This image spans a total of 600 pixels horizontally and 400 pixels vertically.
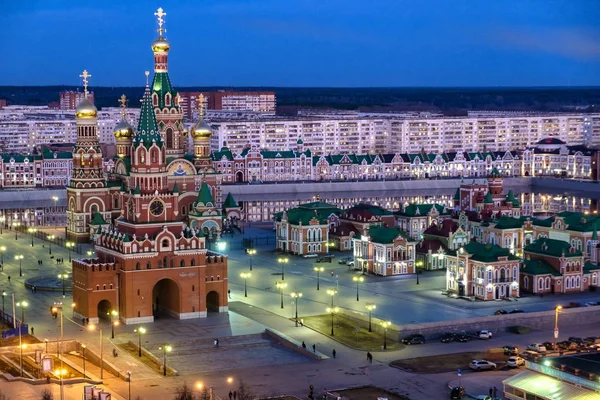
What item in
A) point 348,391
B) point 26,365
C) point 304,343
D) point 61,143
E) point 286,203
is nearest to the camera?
point 348,391

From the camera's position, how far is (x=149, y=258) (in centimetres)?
5016

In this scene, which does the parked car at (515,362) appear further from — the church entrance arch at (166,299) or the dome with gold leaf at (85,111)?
the dome with gold leaf at (85,111)

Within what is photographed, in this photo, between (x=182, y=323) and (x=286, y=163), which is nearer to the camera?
(x=182, y=323)

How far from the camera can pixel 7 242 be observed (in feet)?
241

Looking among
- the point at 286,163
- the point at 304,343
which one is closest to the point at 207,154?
the point at 304,343

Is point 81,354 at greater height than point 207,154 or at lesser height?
lesser

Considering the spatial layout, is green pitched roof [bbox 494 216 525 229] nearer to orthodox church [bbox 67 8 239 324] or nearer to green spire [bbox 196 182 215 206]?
green spire [bbox 196 182 215 206]

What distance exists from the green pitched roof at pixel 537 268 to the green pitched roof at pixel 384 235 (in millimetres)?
7422

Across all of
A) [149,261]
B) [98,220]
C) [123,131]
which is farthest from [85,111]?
[149,261]

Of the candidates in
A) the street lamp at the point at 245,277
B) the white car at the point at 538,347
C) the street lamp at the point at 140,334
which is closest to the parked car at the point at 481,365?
the white car at the point at 538,347

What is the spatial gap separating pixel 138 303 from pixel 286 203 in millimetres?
56659

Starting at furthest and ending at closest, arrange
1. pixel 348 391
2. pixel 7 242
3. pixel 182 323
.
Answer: pixel 7 242 < pixel 182 323 < pixel 348 391

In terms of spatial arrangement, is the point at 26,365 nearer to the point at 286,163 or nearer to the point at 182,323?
the point at 182,323

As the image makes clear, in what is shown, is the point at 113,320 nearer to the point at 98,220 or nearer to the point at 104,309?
the point at 104,309
